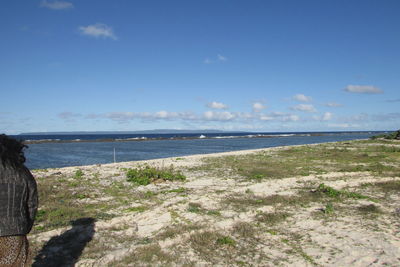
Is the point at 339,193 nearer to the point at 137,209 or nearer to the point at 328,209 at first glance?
the point at 328,209

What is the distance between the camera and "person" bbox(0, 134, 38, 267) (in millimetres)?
3821

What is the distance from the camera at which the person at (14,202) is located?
3821 mm

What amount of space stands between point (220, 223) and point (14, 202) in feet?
21.3

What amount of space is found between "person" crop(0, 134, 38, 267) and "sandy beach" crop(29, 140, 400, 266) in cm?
302

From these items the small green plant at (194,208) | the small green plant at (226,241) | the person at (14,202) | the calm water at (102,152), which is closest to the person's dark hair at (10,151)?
the person at (14,202)

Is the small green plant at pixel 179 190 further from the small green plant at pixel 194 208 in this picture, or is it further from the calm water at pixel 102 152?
the calm water at pixel 102 152

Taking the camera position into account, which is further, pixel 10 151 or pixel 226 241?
pixel 226 241

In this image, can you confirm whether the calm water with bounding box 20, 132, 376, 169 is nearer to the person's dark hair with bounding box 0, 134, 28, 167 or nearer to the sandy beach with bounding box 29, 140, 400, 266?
the sandy beach with bounding box 29, 140, 400, 266

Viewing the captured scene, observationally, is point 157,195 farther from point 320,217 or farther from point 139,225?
point 320,217

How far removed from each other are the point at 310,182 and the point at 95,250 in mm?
11812

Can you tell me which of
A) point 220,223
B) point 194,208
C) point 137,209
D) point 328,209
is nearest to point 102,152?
point 137,209

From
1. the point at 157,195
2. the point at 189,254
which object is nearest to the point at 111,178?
the point at 157,195

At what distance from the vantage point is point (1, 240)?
391 cm

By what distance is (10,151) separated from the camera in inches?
154
